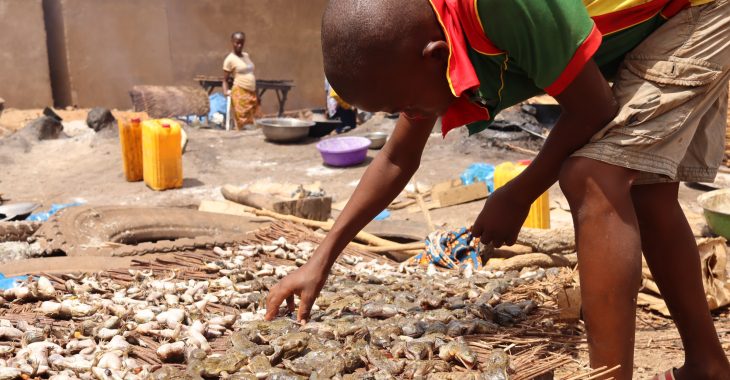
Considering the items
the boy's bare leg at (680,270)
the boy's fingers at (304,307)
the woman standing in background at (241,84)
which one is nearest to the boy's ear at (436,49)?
the boy's bare leg at (680,270)

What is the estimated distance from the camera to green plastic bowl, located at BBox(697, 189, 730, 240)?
3.85m

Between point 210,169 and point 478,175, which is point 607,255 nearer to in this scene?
point 478,175

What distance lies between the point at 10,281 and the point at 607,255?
212 cm

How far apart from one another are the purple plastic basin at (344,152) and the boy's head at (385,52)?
18.5ft

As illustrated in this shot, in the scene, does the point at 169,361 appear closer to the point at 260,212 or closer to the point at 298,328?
the point at 298,328

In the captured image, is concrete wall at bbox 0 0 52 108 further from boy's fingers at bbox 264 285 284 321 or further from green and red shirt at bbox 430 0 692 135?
green and red shirt at bbox 430 0 692 135

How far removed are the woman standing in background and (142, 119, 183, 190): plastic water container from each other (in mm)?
3764

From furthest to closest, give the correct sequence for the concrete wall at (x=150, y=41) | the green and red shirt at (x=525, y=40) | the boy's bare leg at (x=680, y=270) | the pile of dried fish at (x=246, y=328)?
the concrete wall at (x=150, y=41) → the boy's bare leg at (x=680, y=270) → the pile of dried fish at (x=246, y=328) → the green and red shirt at (x=525, y=40)

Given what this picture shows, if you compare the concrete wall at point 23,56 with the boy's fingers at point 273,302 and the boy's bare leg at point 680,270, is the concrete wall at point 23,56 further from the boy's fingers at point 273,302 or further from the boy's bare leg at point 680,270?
the boy's bare leg at point 680,270

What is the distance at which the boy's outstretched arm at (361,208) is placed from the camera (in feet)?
6.57

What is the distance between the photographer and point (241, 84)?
1002 cm

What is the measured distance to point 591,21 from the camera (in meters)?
1.46

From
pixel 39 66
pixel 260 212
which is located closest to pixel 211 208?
pixel 260 212

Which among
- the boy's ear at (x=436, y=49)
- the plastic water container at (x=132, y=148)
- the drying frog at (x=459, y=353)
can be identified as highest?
the boy's ear at (x=436, y=49)
